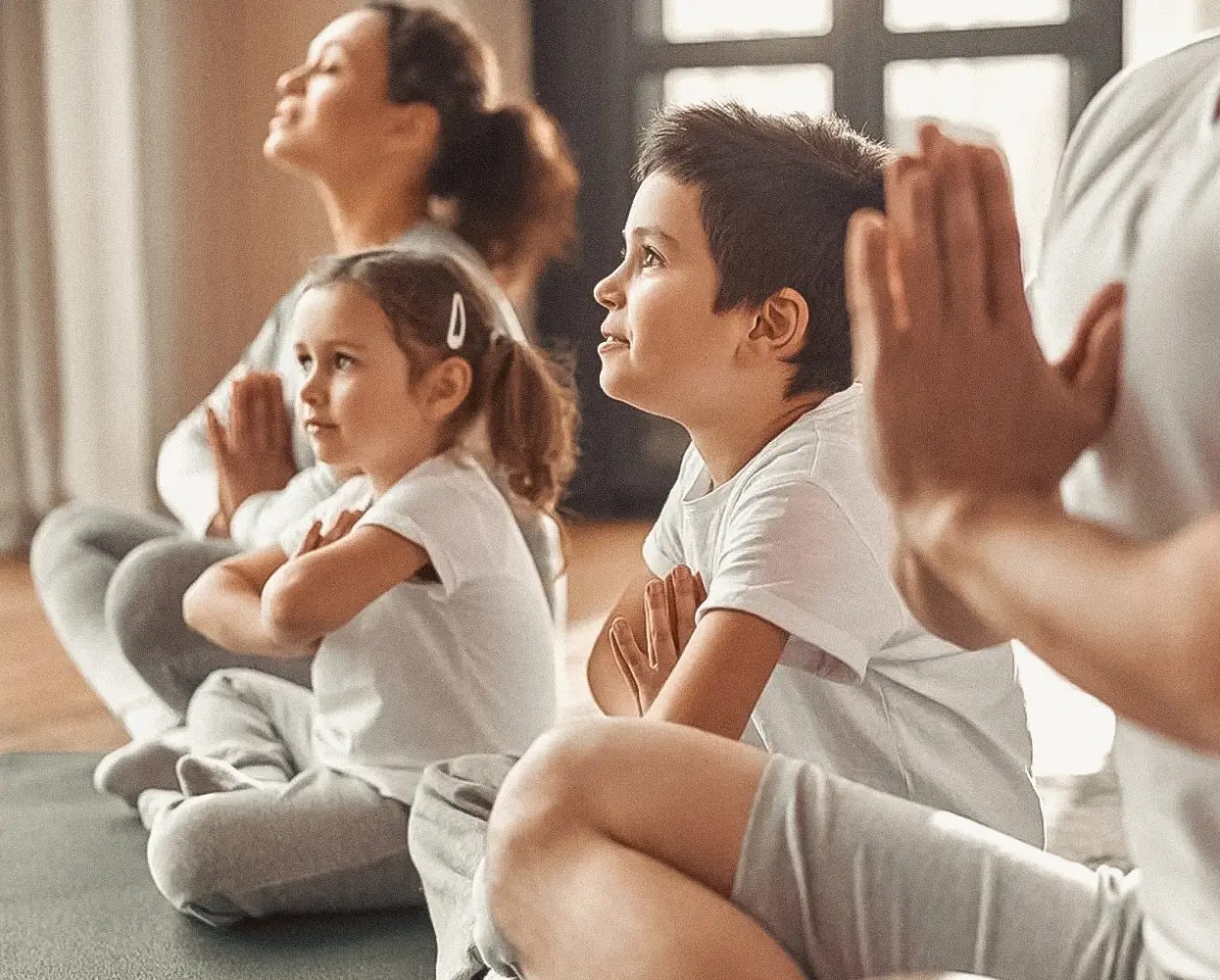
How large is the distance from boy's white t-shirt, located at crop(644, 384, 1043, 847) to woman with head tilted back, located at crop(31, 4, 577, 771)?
79cm

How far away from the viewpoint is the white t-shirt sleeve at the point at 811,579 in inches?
38.5

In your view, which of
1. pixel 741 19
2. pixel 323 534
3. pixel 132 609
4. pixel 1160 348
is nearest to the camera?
pixel 1160 348

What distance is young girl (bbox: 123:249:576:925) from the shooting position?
1.38 m

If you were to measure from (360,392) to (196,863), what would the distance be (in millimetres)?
428

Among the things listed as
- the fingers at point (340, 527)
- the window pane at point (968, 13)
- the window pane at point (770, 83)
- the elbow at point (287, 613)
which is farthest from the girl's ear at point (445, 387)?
the window pane at point (968, 13)

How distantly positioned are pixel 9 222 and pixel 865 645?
10.6ft

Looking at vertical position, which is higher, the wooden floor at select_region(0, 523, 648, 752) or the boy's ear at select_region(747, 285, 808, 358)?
the boy's ear at select_region(747, 285, 808, 358)

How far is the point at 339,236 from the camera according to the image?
206 cm

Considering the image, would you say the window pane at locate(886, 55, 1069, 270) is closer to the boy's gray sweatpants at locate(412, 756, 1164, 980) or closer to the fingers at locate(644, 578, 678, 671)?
the fingers at locate(644, 578, 678, 671)

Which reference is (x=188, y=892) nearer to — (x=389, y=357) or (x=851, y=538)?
(x=389, y=357)

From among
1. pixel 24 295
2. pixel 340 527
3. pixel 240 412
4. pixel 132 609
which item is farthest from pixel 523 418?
pixel 24 295

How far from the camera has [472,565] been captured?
1441 millimetres

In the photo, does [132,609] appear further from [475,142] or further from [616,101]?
[616,101]

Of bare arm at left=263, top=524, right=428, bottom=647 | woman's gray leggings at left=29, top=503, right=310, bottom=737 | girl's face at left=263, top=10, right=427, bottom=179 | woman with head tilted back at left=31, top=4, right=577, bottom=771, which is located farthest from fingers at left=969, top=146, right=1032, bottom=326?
girl's face at left=263, top=10, right=427, bottom=179
